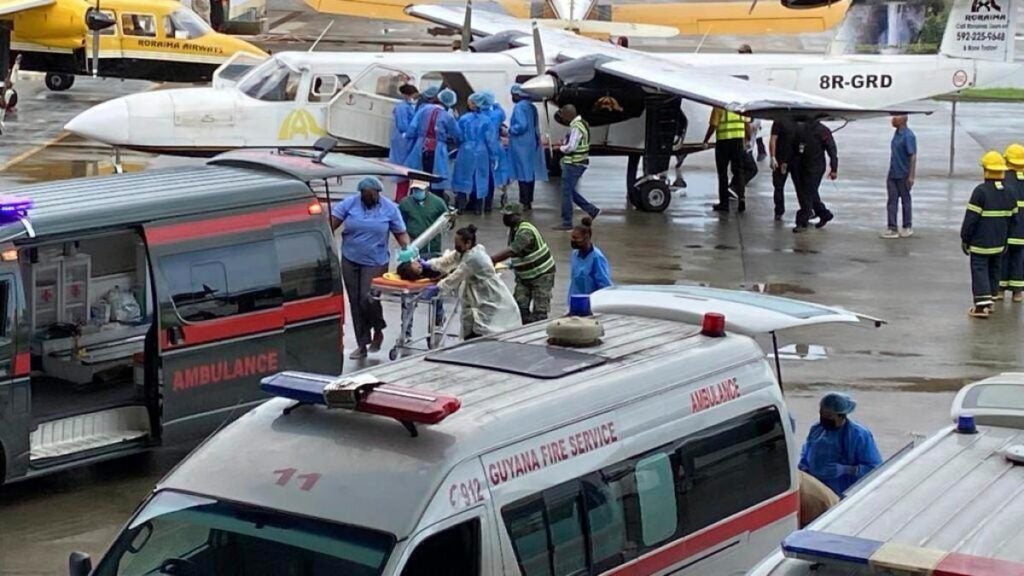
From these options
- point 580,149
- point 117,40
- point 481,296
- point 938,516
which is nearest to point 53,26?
point 117,40

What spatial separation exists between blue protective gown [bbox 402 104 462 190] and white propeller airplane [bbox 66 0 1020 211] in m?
0.84

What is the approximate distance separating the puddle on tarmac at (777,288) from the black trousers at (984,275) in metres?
1.76

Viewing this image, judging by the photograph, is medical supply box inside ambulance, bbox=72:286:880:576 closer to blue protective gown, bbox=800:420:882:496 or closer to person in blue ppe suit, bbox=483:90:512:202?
blue protective gown, bbox=800:420:882:496

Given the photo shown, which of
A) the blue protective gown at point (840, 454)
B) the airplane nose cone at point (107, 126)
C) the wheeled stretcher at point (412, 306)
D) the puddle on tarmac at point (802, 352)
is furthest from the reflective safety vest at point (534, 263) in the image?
the airplane nose cone at point (107, 126)

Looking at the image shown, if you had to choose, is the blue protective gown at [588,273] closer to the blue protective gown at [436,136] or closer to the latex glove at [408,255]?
the latex glove at [408,255]

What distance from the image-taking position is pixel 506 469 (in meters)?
6.01

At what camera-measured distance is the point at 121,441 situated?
1059cm

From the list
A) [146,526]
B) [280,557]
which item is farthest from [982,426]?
[146,526]

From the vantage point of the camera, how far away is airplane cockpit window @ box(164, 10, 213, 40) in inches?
1146

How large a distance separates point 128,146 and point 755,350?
14066mm

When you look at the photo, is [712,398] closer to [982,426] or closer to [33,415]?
[982,426]

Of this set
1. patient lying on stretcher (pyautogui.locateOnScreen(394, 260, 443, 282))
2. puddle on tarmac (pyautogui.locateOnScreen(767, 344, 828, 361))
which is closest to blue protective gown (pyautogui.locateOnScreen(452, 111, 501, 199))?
puddle on tarmac (pyautogui.locateOnScreen(767, 344, 828, 361))

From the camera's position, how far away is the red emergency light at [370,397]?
570 centimetres

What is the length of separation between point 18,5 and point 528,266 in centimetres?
1796
